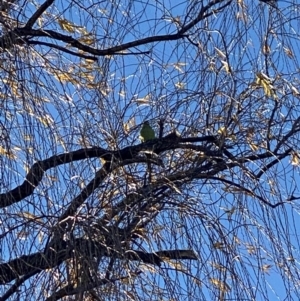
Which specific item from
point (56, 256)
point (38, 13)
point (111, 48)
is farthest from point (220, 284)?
point (38, 13)

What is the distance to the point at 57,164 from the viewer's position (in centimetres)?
219

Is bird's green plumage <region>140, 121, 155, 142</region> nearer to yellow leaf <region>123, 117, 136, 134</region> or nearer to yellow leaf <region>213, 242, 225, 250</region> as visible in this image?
yellow leaf <region>123, 117, 136, 134</region>

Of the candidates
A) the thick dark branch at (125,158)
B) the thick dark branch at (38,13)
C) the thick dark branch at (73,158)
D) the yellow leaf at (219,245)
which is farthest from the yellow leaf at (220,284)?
the thick dark branch at (38,13)

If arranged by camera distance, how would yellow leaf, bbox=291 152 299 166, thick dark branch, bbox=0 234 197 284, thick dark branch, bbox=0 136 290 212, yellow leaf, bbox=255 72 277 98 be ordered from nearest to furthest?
thick dark branch, bbox=0 234 197 284
thick dark branch, bbox=0 136 290 212
yellow leaf, bbox=255 72 277 98
yellow leaf, bbox=291 152 299 166

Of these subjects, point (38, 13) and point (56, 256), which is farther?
point (38, 13)

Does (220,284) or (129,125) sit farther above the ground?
(129,125)

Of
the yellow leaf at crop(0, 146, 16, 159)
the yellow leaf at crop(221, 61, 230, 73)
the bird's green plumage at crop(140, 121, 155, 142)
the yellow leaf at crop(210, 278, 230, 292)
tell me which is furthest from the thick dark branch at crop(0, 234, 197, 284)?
the yellow leaf at crop(221, 61, 230, 73)

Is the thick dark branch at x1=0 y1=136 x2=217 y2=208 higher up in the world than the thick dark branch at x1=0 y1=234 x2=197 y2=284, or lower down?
higher up

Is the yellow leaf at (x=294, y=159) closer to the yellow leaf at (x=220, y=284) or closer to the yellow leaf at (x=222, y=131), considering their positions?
the yellow leaf at (x=222, y=131)

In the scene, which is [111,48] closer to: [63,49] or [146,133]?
[63,49]

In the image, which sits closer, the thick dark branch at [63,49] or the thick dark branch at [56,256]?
the thick dark branch at [56,256]

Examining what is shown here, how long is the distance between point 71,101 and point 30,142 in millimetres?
213

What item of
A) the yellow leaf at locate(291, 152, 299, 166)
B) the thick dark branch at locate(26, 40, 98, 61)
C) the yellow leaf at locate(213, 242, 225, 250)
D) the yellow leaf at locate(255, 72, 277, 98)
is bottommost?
the yellow leaf at locate(213, 242, 225, 250)

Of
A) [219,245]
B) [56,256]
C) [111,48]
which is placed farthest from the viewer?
[111,48]
